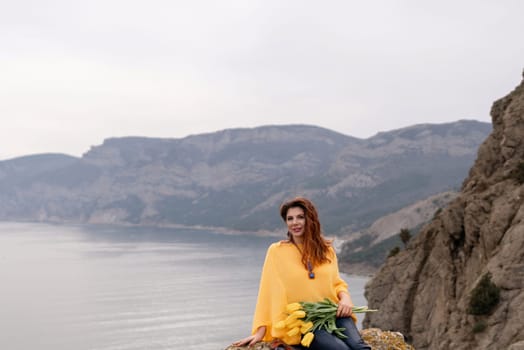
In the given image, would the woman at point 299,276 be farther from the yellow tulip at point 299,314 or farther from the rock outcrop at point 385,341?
the rock outcrop at point 385,341

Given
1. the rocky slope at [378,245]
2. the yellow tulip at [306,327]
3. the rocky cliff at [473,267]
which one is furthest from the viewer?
the rocky slope at [378,245]

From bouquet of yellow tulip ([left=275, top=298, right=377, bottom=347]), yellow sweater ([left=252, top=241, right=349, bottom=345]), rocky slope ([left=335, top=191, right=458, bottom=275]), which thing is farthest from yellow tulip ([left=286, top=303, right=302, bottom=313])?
rocky slope ([left=335, top=191, right=458, bottom=275])

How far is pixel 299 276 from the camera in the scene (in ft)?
23.8

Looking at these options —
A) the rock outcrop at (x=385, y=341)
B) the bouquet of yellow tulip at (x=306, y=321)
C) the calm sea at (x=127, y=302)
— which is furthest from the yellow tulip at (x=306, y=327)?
the calm sea at (x=127, y=302)

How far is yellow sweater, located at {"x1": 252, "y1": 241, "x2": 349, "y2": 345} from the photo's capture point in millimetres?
7242

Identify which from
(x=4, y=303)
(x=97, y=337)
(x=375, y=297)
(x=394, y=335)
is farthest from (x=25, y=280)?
(x=394, y=335)

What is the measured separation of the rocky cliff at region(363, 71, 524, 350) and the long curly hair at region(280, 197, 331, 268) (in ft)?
83.5

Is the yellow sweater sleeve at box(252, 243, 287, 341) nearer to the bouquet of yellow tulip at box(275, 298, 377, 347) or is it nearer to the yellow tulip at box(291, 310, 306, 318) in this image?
the bouquet of yellow tulip at box(275, 298, 377, 347)

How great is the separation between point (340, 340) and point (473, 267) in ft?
120

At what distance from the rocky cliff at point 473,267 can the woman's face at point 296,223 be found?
2566 centimetres

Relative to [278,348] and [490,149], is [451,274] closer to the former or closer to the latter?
[490,149]

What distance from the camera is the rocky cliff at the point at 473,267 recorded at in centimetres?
3300

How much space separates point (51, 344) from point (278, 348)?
86727mm

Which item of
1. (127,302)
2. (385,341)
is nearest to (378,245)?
(127,302)
